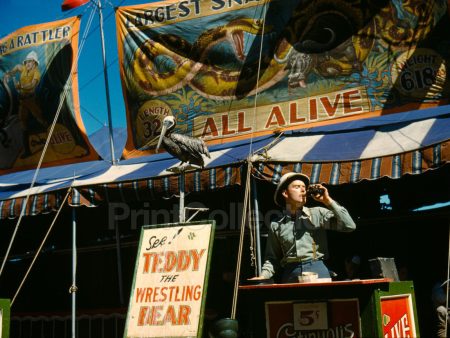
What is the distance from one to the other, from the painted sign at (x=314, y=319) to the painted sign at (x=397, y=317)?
8.7 inches

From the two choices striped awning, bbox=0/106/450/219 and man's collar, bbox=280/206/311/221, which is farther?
striped awning, bbox=0/106/450/219

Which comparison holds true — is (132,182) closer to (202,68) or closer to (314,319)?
(202,68)

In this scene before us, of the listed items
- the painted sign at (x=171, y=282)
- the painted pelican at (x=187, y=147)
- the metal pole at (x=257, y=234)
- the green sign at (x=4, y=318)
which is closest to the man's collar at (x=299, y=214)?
the painted sign at (x=171, y=282)

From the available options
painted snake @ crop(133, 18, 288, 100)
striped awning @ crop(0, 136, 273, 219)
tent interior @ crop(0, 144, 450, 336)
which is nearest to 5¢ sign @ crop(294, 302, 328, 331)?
striped awning @ crop(0, 136, 273, 219)

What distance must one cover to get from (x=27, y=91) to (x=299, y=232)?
7270 millimetres

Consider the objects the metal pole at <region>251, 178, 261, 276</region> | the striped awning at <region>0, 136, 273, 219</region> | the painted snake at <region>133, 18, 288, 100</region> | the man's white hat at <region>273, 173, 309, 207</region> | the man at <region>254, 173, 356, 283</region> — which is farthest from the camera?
the painted snake at <region>133, 18, 288, 100</region>

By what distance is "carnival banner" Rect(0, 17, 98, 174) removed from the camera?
10867mm

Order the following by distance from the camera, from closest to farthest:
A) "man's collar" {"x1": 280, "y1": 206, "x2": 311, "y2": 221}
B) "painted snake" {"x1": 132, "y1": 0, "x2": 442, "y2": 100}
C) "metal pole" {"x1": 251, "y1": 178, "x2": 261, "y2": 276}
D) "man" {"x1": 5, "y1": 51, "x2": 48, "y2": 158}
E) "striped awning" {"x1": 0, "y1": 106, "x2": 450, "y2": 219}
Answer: "man's collar" {"x1": 280, "y1": 206, "x2": 311, "y2": 221} → "striped awning" {"x1": 0, "y1": 106, "x2": 450, "y2": 219} → "metal pole" {"x1": 251, "y1": 178, "x2": 261, "y2": 276} → "painted snake" {"x1": 132, "y1": 0, "x2": 442, "y2": 100} → "man" {"x1": 5, "y1": 51, "x2": 48, "y2": 158}

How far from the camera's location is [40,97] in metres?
11.1

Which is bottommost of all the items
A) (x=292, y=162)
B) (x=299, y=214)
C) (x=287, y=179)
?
(x=299, y=214)

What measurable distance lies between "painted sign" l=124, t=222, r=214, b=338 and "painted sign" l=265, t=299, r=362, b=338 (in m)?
0.96

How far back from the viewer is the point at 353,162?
7289mm

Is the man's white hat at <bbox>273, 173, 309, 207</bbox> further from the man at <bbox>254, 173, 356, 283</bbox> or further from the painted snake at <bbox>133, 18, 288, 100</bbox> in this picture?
the painted snake at <bbox>133, 18, 288, 100</bbox>

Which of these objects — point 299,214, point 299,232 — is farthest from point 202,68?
point 299,232
